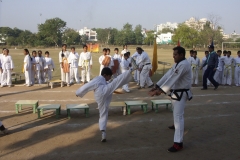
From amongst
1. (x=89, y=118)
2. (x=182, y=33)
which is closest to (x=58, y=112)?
(x=89, y=118)

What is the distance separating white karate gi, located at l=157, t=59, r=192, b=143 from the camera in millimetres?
5508

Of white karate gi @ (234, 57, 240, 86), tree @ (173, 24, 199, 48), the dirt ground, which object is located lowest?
the dirt ground

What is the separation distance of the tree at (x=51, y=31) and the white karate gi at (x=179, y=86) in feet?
233

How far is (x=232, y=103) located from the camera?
1027 centimetres

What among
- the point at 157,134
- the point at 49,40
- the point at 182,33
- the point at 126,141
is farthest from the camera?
the point at 49,40

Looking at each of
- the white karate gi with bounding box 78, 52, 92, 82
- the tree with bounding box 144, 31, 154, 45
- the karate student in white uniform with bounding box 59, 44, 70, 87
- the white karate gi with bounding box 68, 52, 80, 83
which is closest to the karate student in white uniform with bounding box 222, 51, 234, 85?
the white karate gi with bounding box 78, 52, 92, 82

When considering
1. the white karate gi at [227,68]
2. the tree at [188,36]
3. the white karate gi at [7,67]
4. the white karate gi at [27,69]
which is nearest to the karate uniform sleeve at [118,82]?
the white karate gi at [27,69]

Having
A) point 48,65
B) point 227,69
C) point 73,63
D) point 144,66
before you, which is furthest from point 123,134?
point 227,69

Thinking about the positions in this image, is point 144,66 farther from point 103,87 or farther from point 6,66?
point 103,87

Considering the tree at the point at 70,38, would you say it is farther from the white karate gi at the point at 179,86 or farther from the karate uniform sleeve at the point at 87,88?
the white karate gi at the point at 179,86

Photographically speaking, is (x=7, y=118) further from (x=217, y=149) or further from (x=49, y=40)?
(x=49, y=40)

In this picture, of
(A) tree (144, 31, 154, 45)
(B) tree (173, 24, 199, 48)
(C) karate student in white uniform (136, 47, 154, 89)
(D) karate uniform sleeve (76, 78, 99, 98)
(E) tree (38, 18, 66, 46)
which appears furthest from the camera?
(A) tree (144, 31, 154, 45)

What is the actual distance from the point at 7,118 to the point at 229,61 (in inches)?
472

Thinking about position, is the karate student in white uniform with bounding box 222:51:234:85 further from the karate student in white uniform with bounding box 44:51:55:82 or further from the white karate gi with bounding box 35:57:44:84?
the white karate gi with bounding box 35:57:44:84
